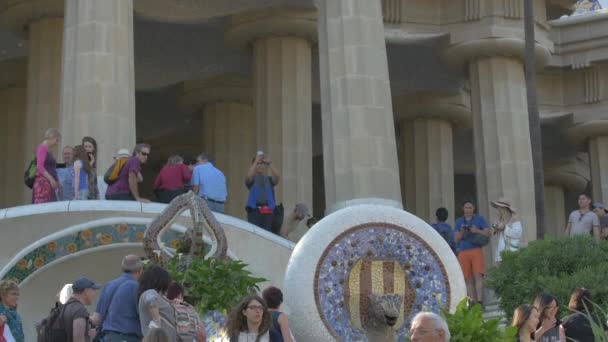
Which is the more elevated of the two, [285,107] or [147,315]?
[285,107]

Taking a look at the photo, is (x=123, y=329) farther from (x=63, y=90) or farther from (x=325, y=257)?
(x=63, y=90)

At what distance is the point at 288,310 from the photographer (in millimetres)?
11383

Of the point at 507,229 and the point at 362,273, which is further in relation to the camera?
the point at 507,229

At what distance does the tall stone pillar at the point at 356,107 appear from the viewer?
22375 mm

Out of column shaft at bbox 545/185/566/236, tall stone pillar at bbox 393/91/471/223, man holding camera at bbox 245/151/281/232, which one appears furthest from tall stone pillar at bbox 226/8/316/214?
column shaft at bbox 545/185/566/236

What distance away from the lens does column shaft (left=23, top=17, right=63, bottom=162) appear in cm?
2600

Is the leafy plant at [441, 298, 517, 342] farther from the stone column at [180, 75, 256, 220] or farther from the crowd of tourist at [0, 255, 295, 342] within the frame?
the stone column at [180, 75, 256, 220]

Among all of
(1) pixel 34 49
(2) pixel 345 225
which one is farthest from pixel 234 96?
(2) pixel 345 225

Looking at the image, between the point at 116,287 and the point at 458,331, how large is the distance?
3.22m

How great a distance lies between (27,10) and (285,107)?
5627 millimetres

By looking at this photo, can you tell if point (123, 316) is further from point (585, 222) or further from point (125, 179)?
point (585, 222)

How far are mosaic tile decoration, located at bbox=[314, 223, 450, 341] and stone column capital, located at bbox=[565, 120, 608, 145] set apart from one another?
23.9 meters

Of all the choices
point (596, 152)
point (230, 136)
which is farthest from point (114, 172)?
point (596, 152)

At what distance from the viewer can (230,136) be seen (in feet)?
103
